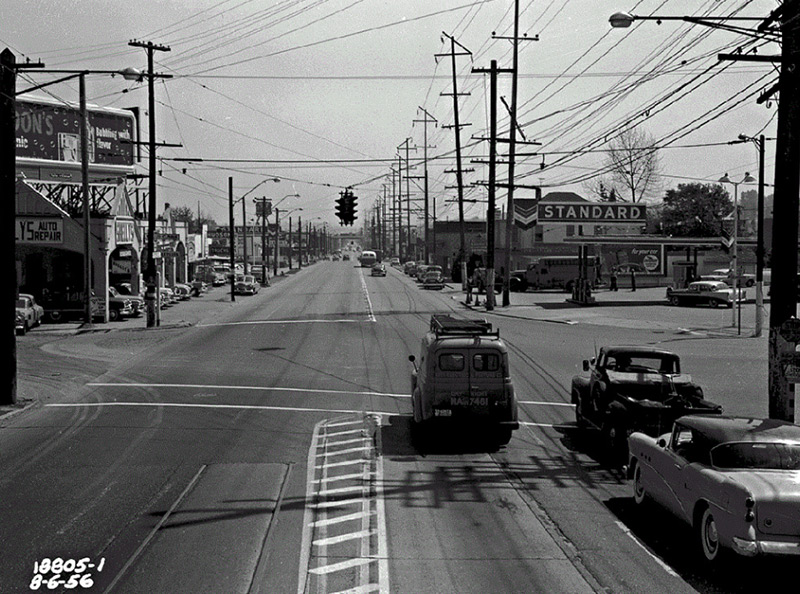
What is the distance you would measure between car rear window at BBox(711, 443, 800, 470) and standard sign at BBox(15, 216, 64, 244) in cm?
4255

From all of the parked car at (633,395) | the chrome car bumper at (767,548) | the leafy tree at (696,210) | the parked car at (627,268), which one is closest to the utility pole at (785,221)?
the parked car at (633,395)

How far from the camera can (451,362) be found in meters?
16.8

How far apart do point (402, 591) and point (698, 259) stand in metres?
76.5

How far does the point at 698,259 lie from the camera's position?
80625 mm

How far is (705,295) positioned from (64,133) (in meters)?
50.0

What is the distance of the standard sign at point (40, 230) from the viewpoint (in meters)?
46.9

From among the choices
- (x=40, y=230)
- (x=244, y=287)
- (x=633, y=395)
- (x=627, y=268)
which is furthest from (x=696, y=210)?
(x=633, y=395)

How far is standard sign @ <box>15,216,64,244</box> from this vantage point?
4688 centimetres

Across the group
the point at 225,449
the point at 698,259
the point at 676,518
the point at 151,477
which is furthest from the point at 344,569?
the point at 698,259

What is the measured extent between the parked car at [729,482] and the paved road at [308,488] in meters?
0.45

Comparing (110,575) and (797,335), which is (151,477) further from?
(797,335)

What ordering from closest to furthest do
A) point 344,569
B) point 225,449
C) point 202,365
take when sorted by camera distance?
point 344,569
point 225,449
point 202,365

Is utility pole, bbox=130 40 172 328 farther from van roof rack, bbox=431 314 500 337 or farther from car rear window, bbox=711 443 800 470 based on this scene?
car rear window, bbox=711 443 800 470

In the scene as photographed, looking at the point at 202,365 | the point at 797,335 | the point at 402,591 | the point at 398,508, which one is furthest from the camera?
the point at 202,365
